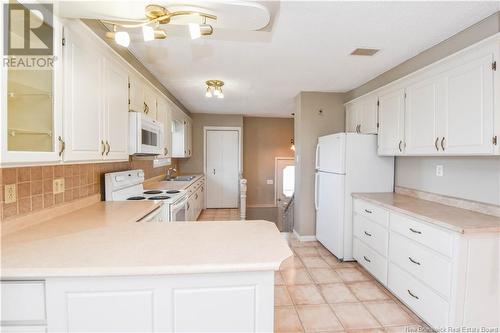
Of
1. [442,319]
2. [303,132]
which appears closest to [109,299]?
[442,319]

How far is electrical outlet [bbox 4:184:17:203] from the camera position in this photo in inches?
56.6

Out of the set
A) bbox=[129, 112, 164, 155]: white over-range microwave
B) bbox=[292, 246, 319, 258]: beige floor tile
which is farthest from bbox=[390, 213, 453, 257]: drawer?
bbox=[129, 112, 164, 155]: white over-range microwave

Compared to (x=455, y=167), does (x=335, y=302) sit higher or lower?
lower

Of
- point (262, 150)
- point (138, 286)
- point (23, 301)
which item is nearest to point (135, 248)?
point (138, 286)

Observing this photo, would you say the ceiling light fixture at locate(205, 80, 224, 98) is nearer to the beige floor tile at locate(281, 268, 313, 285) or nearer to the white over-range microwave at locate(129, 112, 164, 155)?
the white over-range microwave at locate(129, 112, 164, 155)

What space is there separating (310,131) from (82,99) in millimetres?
3189

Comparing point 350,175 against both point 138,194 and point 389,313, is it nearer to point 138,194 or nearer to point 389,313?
point 389,313

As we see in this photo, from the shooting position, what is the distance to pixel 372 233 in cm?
284

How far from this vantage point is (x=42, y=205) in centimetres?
171

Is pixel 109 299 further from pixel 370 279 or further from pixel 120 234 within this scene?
pixel 370 279

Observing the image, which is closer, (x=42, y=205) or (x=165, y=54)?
(x=42, y=205)

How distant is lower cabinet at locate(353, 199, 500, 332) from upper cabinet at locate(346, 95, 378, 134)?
139 centimetres

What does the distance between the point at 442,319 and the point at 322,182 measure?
2.11m

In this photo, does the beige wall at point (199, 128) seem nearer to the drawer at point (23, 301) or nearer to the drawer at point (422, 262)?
the drawer at point (422, 262)
